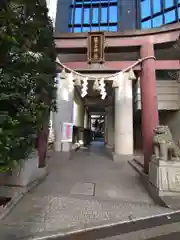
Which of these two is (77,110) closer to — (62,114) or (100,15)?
(62,114)

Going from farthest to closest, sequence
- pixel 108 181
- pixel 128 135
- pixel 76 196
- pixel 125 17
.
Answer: pixel 125 17 < pixel 128 135 < pixel 108 181 < pixel 76 196

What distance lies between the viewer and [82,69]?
4953 mm

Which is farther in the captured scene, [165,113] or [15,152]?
[165,113]

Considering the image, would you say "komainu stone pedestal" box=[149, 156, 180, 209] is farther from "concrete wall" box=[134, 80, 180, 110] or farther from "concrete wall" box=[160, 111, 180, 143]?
"concrete wall" box=[134, 80, 180, 110]

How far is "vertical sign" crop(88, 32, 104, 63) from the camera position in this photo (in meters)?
4.77

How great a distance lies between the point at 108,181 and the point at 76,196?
129 centimetres

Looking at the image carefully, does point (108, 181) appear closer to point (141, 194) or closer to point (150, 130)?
point (141, 194)

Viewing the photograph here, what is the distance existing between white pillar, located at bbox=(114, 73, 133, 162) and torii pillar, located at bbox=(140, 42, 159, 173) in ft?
7.15

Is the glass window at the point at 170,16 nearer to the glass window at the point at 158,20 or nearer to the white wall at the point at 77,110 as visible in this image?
the glass window at the point at 158,20

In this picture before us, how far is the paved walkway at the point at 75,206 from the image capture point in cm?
212

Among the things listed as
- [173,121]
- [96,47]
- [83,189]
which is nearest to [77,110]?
[173,121]

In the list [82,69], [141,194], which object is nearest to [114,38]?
[82,69]

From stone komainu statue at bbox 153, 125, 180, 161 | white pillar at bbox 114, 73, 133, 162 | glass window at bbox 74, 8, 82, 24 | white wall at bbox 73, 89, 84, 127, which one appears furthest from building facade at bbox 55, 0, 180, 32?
stone komainu statue at bbox 153, 125, 180, 161

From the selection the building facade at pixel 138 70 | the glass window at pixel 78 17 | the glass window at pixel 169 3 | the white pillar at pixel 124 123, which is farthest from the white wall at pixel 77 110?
the glass window at pixel 169 3
